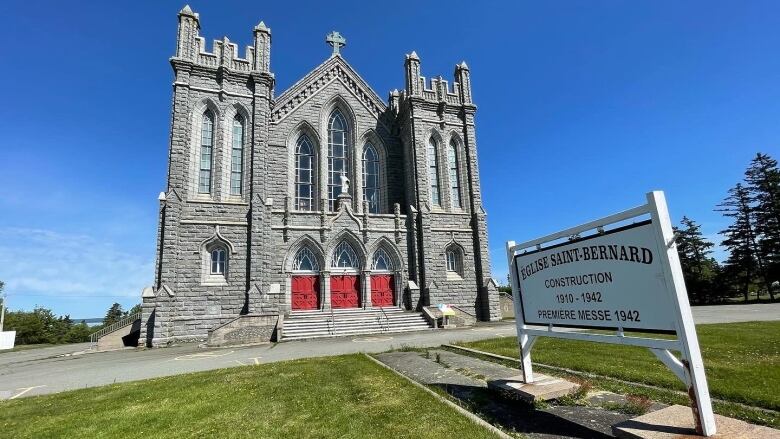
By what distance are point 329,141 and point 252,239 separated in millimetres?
9037

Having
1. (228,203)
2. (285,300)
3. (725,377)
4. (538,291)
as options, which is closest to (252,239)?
(228,203)

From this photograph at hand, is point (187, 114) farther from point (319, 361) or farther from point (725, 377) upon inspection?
point (725, 377)

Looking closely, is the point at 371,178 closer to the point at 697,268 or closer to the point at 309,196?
the point at 309,196

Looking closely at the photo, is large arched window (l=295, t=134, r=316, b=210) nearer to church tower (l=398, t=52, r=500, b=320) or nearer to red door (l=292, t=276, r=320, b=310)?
red door (l=292, t=276, r=320, b=310)

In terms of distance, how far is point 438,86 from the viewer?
1072 inches

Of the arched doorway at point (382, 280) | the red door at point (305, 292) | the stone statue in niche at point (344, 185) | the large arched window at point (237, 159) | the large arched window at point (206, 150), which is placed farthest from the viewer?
the stone statue in niche at point (344, 185)

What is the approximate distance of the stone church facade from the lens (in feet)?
66.9

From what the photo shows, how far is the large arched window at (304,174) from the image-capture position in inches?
977

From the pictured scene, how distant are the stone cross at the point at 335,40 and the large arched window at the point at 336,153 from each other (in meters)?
5.36

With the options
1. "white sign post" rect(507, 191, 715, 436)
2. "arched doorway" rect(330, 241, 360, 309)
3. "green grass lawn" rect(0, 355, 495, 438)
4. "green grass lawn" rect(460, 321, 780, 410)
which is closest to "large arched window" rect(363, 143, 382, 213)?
"arched doorway" rect(330, 241, 360, 309)

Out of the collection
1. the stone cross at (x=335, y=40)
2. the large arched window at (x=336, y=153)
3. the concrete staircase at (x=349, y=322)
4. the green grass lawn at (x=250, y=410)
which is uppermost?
the stone cross at (x=335, y=40)

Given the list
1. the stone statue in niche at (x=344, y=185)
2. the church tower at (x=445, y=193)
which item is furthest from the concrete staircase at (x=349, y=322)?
the stone statue in niche at (x=344, y=185)

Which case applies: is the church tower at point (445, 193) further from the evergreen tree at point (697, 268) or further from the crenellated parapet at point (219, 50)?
the evergreen tree at point (697, 268)

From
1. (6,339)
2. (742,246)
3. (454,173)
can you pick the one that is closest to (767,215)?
(742,246)
